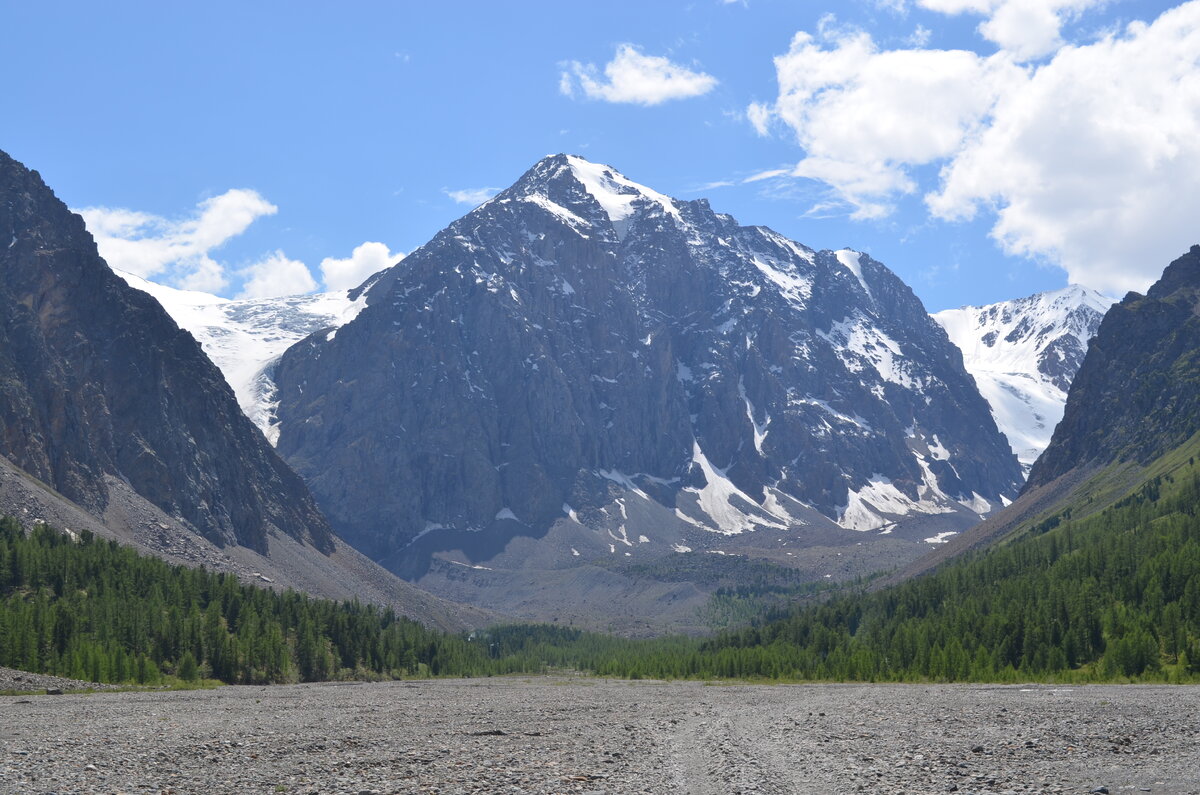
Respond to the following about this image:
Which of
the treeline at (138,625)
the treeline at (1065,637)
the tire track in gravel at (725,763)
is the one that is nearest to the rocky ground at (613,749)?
the tire track in gravel at (725,763)

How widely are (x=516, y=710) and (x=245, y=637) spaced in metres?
92.6

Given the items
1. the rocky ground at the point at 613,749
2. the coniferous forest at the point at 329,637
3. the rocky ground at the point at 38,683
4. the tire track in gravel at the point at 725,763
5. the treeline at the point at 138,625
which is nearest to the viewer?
the rocky ground at the point at 613,749

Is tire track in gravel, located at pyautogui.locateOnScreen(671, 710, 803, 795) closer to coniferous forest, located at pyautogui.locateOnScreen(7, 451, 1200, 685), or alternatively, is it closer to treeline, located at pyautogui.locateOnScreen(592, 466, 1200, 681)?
treeline, located at pyautogui.locateOnScreen(592, 466, 1200, 681)

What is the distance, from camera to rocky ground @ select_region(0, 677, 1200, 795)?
4244 cm

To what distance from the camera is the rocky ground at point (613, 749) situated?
139ft

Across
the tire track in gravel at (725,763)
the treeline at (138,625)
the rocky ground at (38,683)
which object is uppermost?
the treeline at (138,625)

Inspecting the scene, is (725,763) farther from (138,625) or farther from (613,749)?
(138,625)

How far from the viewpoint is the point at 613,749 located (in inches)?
2154

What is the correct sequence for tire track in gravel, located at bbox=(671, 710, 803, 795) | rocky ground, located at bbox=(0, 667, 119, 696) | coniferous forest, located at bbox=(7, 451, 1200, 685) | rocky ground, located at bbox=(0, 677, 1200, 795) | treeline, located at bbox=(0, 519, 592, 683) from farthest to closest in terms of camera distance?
coniferous forest, located at bbox=(7, 451, 1200, 685) < treeline, located at bbox=(0, 519, 592, 683) < rocky ground, located at bbox=(0, 667, 119, 696) < tire track in gravel, located at bbox=(671, 710, 803, 795) < rocky ground, located at bbox=(0, 677, 1200, 795)

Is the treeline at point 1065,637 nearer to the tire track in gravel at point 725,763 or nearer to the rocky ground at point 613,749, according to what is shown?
the rocky ground at point 613,749

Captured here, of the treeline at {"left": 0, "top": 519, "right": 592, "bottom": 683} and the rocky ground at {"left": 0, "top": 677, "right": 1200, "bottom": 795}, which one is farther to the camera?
the treeline at {"left": 0, "top": 519, "right": 592, "bottom": 683}

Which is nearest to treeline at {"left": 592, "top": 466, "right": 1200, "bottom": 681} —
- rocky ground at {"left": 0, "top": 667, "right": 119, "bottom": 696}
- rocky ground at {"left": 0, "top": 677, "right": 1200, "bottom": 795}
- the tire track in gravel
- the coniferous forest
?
the coniferous forest

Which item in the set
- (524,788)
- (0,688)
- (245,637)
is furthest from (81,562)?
(524,788)

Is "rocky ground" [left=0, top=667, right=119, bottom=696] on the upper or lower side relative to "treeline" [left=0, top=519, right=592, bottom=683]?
lower
